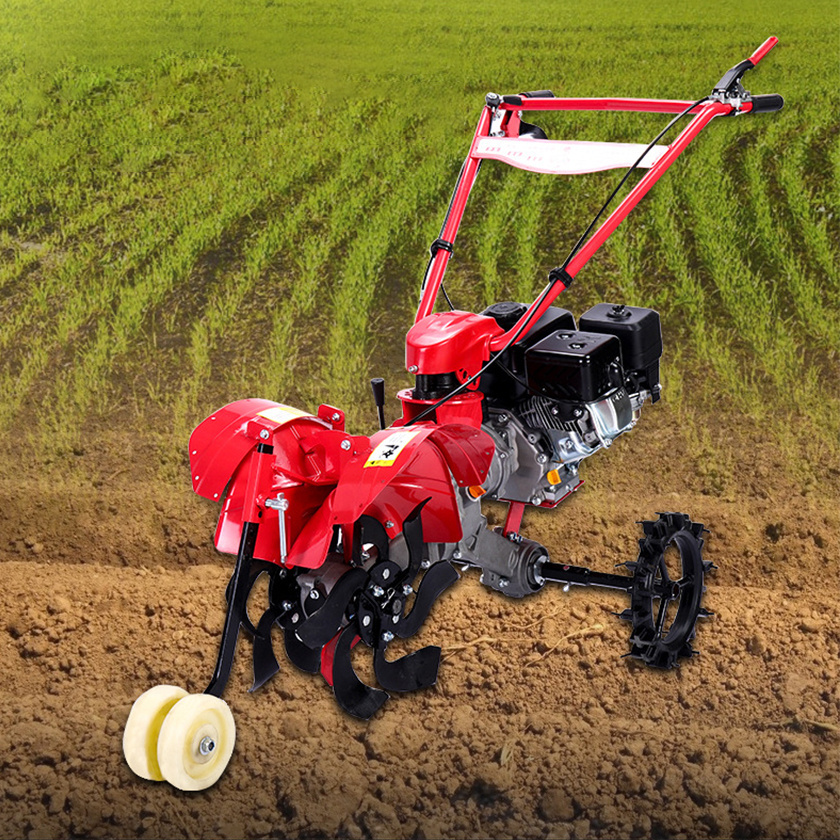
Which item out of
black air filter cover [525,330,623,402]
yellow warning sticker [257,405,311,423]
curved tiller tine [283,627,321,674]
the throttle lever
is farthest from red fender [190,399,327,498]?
the throttle lever

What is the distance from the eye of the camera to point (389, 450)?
371 centimetres

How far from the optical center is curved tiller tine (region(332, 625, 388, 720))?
3.71 m

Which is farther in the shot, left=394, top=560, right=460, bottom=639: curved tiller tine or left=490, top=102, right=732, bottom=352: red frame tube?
left=490, top=102, right=732, bottom=352: red frame tube

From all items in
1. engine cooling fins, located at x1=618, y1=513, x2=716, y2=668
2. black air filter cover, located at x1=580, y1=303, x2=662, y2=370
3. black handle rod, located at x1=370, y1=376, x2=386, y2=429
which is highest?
black air filter cover, located at x1=580, y1=303, x2=662, y2=370

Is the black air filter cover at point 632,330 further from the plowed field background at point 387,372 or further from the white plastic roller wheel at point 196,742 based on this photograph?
the white plastic roller wheel at point 196,742

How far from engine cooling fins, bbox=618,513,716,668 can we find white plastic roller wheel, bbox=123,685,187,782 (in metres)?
1.79

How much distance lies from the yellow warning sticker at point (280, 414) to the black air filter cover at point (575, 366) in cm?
108

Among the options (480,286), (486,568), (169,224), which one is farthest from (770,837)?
(169,224)

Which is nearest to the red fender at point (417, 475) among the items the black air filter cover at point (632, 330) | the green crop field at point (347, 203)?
the black air filter cover at point (632, 330)

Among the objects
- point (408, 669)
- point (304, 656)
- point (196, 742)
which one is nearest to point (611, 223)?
point (408, 669)

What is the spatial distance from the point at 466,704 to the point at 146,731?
1.34 m

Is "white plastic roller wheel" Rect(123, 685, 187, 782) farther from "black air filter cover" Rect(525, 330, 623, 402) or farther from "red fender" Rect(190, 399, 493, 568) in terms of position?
"black air filter cover" Rect(525, 330, 623, 402)

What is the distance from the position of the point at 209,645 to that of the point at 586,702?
1.56m

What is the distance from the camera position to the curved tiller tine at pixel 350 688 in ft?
12.2
